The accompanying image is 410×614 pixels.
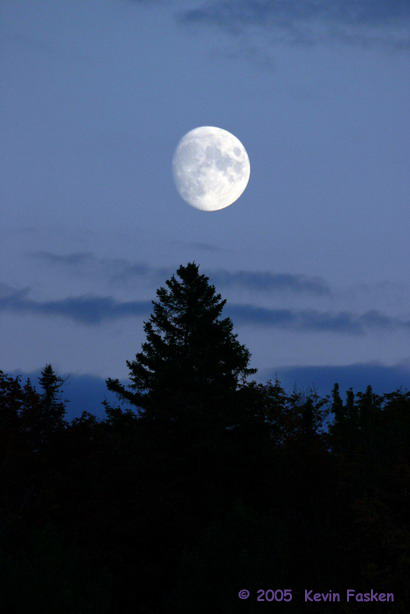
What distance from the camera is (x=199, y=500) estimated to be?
28797 mm

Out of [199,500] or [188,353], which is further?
[188,353]

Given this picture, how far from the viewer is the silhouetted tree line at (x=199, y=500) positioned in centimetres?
1509

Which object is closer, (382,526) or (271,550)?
(271,550)

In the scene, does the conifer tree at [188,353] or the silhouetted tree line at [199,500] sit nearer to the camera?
the silhouetted tree line at [199,500]

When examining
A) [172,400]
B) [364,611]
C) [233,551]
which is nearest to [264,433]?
[172,400]

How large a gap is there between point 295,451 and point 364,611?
26.9 ft

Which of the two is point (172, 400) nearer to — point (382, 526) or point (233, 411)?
point (233, 411)

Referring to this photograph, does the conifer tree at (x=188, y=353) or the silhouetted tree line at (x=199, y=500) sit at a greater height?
the conifer tree at (x=188, y=353)

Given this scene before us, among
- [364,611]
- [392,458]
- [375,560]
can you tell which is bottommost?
[364,611]

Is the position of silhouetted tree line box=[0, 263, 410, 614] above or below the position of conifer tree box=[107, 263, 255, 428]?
below

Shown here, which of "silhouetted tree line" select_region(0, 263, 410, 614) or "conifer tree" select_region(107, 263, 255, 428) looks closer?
"silhouetted tree line" select_region(0, 263, 410, 614)

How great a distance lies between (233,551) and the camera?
14.9 m

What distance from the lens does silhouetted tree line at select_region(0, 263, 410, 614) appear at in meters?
15.1

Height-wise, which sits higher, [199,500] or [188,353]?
[188,353]
